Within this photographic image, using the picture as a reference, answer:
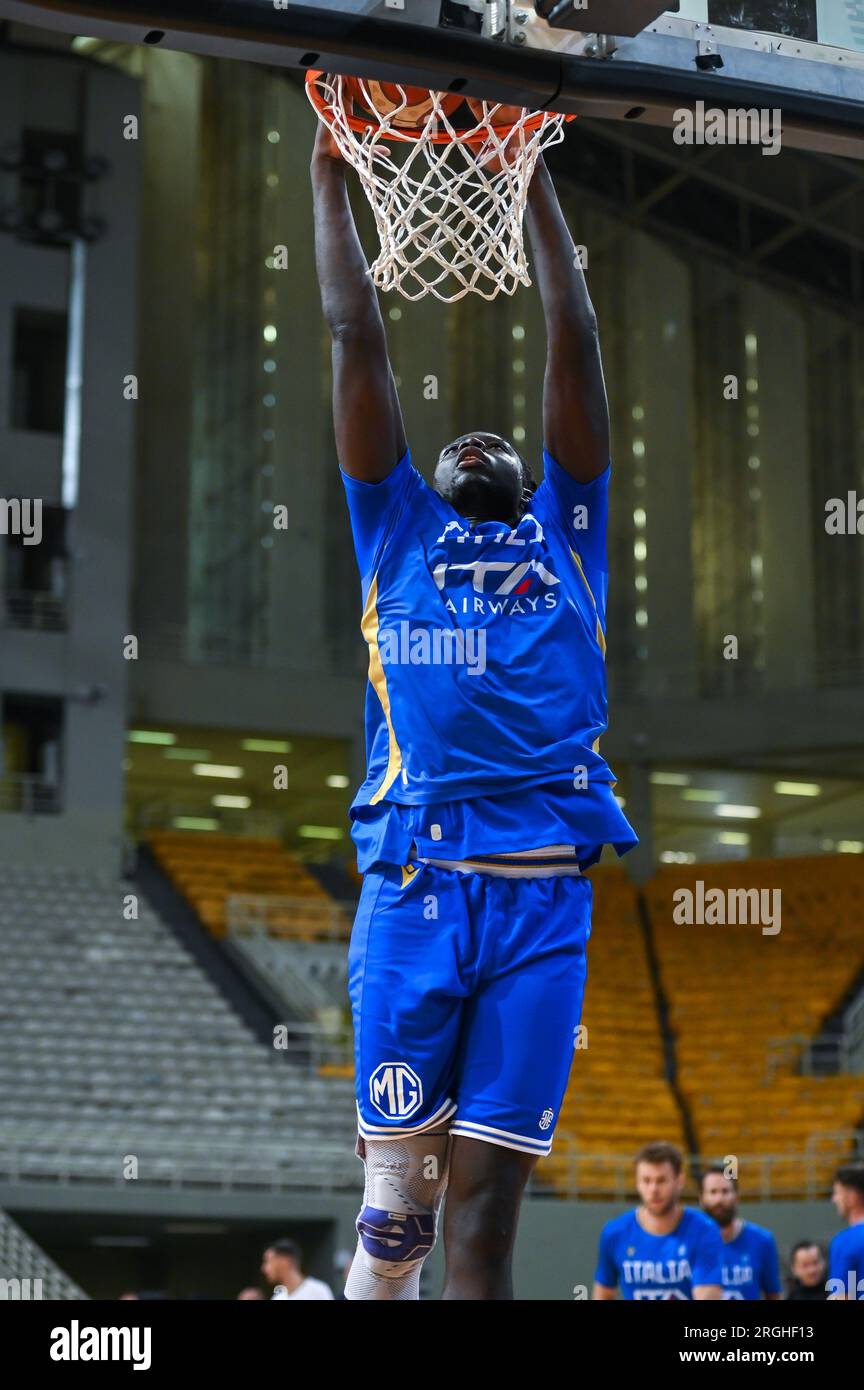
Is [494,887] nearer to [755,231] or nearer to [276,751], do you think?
[276,751]

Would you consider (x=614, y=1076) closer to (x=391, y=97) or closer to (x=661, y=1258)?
(x=661, y=1258)

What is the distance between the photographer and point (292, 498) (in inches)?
965

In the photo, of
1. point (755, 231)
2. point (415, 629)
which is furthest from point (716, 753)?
Answer: point (415, 629)

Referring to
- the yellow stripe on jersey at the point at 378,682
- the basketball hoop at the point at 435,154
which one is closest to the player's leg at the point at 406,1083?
the yellow stripe on jersey at the point at 378,682

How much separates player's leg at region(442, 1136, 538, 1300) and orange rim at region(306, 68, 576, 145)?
8.09 feet

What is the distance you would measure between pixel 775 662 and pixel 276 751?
7.55m

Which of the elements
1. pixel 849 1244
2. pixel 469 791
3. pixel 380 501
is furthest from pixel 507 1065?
pixel 849 1244

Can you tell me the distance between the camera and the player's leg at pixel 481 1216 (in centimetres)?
333

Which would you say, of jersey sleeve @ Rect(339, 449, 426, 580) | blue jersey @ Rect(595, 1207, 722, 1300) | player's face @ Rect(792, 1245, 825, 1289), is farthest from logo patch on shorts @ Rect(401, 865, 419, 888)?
player's face @ Rect(792, 1245, 825, 1289)

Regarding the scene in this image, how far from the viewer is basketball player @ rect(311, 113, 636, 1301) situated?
3469 millimetres

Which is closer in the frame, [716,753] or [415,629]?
[415,629]

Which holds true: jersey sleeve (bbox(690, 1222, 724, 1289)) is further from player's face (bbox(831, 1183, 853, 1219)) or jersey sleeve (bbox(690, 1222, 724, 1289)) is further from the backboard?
the backboard

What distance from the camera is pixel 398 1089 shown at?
3477 millimetres

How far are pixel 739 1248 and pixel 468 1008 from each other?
19.0 ft
